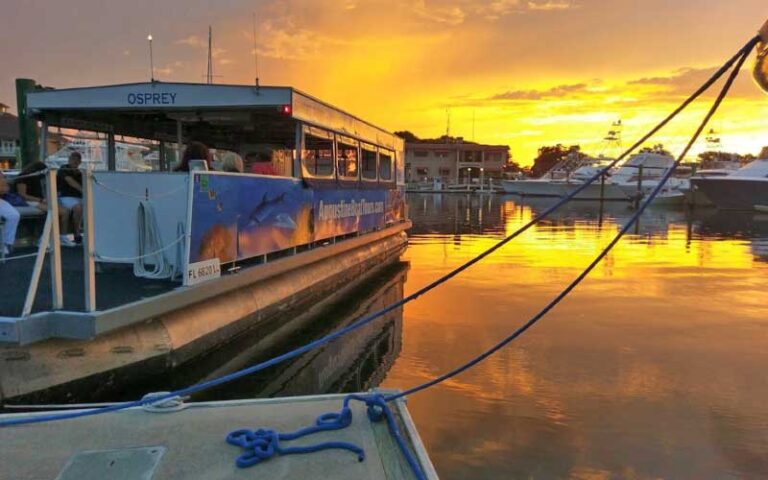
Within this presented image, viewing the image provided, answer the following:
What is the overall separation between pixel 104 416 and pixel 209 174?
320cm

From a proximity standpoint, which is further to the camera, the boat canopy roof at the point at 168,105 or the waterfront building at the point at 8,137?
the waterfront building at the point at 8,137

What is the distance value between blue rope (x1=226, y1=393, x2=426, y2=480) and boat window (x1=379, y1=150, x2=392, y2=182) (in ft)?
35.5

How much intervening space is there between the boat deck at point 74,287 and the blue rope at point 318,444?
2600mm

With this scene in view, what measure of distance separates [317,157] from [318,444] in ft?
23.1

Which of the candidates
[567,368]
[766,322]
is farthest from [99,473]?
[766,322]

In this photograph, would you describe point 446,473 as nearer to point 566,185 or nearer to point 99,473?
point 99,473

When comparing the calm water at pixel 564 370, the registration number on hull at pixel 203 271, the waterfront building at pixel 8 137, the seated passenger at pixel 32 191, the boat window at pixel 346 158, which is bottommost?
the calm water at pixel 564 370

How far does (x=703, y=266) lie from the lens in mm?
13961

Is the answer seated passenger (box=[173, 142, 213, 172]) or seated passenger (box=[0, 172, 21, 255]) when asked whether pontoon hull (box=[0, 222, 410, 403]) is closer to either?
seated passenger (box=[173, 142, 213, 172])

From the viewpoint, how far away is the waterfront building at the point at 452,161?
85688 millimetres

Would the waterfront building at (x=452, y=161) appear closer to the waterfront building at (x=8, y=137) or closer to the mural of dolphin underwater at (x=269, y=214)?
the waterfront building at (x=8, y=137)

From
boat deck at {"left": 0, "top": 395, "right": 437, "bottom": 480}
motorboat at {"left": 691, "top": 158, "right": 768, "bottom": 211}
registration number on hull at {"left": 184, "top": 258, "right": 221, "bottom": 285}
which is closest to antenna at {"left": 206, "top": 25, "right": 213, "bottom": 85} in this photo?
registration number on hull at {"left": 184, "top": 258, "right": 221, "bottom": 285}

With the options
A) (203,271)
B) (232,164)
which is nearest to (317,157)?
(232,164)

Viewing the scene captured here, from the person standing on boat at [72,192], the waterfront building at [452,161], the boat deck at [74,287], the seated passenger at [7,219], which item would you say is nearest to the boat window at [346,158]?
the person standing on boat at [72,192]
